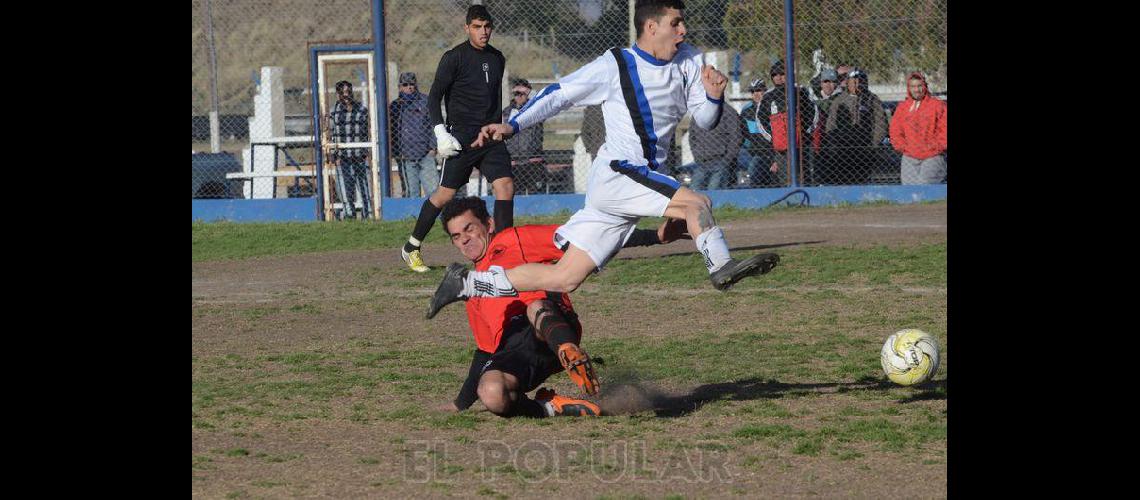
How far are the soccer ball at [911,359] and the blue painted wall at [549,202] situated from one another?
35.1 feet

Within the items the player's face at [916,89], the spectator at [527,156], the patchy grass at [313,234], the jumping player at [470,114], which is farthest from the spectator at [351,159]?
the player's face at [916,89]

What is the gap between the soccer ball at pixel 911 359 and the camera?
729 cm

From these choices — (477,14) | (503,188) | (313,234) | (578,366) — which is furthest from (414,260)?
(578,366)

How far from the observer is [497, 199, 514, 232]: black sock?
40.4 ft

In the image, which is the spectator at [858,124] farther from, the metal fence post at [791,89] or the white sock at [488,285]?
Result: the white sock at [488,285]

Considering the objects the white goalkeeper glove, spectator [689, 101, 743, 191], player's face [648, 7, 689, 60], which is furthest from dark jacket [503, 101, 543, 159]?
player's face [648, 7, 689, 60]

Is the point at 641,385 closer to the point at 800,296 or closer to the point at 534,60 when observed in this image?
the point at 800,296

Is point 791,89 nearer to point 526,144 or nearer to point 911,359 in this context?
point 526,144

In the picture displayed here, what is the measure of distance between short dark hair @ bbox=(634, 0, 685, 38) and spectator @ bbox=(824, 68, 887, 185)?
1068 centimetres

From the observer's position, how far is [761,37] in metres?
19.5

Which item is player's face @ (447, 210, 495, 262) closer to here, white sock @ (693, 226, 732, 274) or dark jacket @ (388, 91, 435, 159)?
white sock @ (693, 226, 732, 274)

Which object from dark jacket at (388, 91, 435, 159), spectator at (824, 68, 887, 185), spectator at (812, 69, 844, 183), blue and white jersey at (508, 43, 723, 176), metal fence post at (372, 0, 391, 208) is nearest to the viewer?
blue and white jersey at (508, 43, 723, 176)

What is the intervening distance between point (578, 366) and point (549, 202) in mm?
12146
